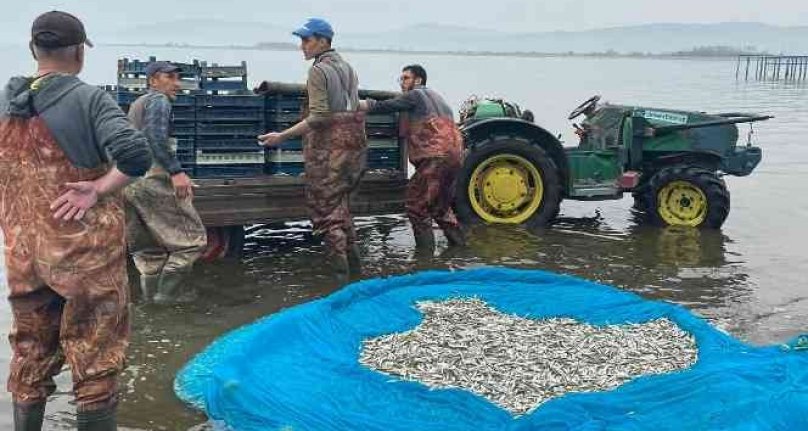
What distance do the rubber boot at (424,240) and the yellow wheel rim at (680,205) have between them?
283 centimetres

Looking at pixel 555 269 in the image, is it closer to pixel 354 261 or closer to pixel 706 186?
pixel 354 261

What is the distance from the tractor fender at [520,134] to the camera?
9.62 m

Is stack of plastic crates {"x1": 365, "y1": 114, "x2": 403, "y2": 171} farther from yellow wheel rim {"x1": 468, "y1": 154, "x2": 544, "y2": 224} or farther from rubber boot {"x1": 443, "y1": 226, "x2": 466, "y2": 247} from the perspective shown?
yellow wheel rim {"x1": 468, "y1": 154, "x2": 544, "y2": 224}

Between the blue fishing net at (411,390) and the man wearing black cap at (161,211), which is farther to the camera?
the man wearing black cap at (161,211)

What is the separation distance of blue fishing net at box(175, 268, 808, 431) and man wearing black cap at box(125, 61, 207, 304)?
1214mm

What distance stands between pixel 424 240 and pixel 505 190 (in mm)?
1435

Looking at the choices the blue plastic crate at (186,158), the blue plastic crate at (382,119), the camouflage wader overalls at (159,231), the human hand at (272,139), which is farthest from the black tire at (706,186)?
the camouflage wader overalls at (159,231)

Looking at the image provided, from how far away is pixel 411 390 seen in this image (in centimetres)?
475

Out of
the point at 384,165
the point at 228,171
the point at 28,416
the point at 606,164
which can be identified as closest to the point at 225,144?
the point at 228,171

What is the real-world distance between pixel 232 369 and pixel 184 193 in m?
2.03

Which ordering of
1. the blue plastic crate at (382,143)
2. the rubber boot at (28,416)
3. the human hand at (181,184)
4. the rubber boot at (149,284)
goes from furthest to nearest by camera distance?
the blue plastic crate at (382,143)
the rubber boot at (149,284)
the human hand at (181,184)
the rubber boot at (28,416)

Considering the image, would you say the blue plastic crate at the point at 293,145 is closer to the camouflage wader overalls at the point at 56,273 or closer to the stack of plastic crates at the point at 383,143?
the stack of plastic crates at the point at 383,143

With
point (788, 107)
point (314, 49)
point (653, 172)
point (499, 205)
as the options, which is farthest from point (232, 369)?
point (788, 107)

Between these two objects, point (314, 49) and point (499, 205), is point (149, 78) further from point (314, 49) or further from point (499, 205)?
point (499, 205)
